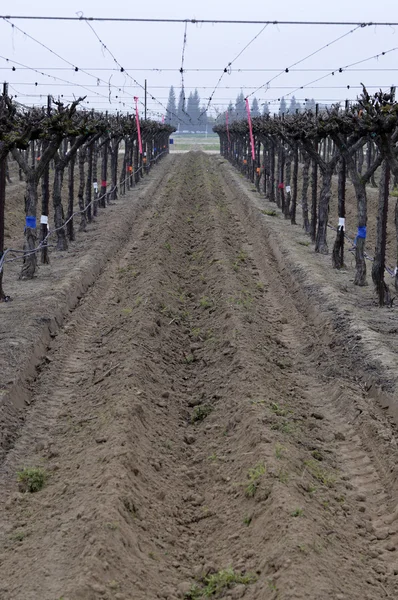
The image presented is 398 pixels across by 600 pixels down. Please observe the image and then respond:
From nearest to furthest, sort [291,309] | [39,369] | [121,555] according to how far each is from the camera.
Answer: [121,555] → [39,369] → [291,309]

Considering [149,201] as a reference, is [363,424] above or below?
below

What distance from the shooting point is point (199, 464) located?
8.16m

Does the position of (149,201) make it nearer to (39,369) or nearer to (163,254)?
(163,254)

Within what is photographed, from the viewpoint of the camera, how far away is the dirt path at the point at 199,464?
5.77m

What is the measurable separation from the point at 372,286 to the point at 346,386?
661 cm

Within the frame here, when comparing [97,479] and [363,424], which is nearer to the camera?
[97,479]

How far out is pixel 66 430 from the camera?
29.0 feet

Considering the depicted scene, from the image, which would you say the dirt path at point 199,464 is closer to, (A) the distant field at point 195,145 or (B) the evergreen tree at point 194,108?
(A) the distant field at point 195,145

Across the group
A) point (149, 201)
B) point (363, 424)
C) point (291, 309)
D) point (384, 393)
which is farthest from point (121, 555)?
point (149, 201)

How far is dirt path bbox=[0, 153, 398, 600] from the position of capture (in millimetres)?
5773

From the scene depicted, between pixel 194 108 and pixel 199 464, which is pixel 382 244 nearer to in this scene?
pixel 199 464

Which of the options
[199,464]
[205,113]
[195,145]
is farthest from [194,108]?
[199,464]

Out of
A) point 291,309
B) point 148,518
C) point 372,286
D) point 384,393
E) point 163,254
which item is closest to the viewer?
point 148,518

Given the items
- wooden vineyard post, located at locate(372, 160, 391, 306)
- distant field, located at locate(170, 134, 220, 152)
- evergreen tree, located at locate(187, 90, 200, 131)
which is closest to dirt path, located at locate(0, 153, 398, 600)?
wooden vineyard post, located at locate(372, 160, 391, 306)
